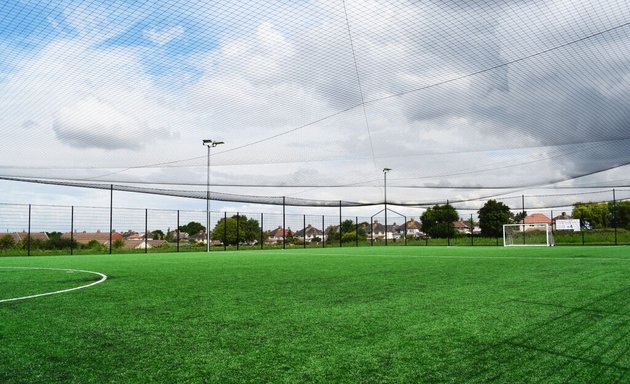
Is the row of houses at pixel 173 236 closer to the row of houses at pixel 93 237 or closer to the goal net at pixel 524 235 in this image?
the row of houses at pixel 93 237

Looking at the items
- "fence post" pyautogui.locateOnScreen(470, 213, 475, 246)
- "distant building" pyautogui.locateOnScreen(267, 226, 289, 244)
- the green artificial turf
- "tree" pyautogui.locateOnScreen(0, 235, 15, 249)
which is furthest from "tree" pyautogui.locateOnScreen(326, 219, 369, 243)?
the green artificial turf

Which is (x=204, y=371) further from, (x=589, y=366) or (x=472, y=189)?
(x=472, y=189)

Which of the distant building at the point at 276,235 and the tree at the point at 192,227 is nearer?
the tree at the point at 192,227

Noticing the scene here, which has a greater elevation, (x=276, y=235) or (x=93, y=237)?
(x=93, y=237)

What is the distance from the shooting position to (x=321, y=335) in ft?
9.53

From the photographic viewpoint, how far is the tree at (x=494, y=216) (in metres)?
35.3

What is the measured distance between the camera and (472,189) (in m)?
26.8

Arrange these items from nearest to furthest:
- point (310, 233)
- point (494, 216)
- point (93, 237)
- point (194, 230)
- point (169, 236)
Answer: point (93, 237)
point (169, 236)
point (194, 230)
point (310, 233)
point (494, 216)

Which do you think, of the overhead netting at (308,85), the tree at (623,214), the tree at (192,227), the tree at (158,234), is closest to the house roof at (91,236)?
the tree at (158,234)

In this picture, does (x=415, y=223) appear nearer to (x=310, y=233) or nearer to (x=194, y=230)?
(x=310, y=233)

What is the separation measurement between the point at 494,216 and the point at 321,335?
36495 millimetres

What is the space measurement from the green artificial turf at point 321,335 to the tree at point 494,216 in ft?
104

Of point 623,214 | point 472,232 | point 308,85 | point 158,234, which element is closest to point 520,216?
point 472,232

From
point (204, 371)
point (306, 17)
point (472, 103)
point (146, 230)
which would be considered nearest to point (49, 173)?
point (146, 230)
